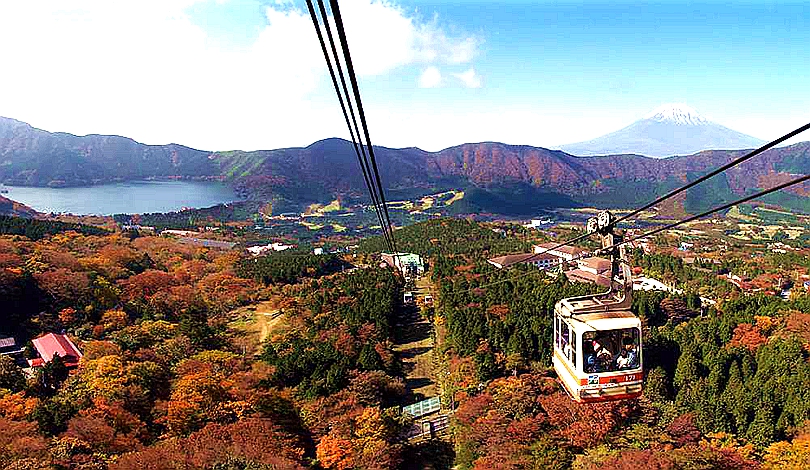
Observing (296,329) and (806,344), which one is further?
(296,329)

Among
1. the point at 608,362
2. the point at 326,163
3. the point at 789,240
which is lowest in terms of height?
the point at 789,240

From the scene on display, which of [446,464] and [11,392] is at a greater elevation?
[11,392]

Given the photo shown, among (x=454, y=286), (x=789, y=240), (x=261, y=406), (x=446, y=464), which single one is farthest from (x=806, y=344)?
(x=789, y=240)

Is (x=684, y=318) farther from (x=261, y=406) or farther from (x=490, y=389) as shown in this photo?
(x=261, y=406)

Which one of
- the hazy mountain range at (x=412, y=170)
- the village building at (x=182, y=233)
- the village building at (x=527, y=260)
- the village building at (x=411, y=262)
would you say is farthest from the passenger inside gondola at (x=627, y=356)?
the hazy mountain range at (x=412, y=170)

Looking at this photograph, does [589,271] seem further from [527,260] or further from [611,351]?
[611,351]

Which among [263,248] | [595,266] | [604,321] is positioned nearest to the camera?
[604,321]

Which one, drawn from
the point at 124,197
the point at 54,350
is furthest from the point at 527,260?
the point at 124,197
